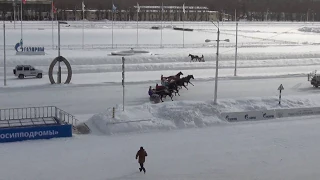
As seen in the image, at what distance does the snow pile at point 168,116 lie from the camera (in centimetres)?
2275

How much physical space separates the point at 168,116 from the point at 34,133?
6666mm

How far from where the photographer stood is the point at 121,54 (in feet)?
169

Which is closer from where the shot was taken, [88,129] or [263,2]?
[88,129]

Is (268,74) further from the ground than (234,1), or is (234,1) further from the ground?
(234,1)

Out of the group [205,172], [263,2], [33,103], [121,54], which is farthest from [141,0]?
[205,172]

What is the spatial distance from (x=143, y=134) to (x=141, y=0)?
159 metres

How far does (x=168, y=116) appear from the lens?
78.8 ft

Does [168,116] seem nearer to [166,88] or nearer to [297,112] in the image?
[166,88]

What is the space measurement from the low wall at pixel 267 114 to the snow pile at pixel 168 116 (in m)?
0.40

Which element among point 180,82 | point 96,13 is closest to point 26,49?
point 180,82

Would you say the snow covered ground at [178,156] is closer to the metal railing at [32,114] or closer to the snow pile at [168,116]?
the snow pile at [168,116]

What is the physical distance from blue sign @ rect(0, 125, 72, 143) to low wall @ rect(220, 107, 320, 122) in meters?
8.30

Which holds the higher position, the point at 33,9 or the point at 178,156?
the point at 33,9

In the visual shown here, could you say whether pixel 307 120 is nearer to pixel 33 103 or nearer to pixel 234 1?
pixel 33 103
